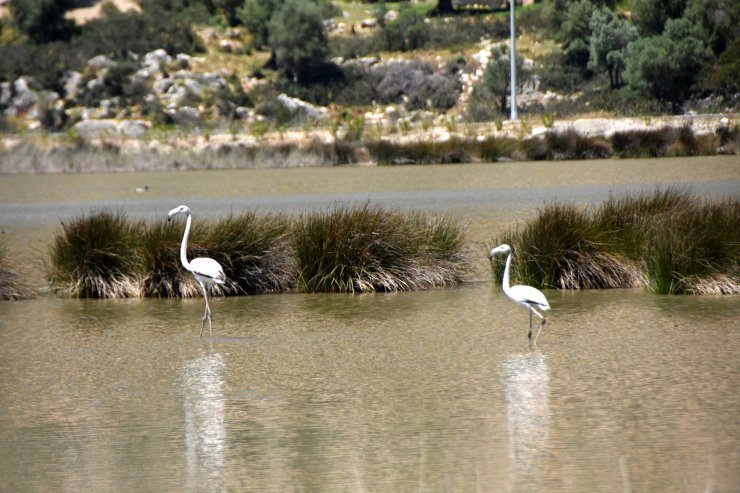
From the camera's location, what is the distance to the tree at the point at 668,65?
53375mm

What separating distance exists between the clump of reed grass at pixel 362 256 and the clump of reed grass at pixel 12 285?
335cm

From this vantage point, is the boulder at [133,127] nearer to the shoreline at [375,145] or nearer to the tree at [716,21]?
the shoreline at [375,145]

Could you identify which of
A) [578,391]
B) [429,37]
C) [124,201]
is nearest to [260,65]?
[429,37]

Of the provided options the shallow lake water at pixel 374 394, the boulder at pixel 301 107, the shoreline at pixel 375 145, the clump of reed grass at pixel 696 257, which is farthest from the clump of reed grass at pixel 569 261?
the boulder at pixel 301 107

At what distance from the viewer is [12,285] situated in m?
14.6

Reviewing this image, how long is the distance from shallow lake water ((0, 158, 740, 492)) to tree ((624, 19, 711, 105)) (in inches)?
1591

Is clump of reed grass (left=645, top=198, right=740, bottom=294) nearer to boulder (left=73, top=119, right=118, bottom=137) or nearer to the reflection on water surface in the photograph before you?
the reflection on water surface

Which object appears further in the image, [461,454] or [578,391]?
[578,391]

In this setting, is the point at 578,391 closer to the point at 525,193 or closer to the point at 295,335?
the point at 295,335

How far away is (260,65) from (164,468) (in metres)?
65.1

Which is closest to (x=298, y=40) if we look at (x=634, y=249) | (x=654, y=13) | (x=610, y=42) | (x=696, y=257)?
(x=610, y=42)

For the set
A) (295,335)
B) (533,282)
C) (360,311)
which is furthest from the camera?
(533,282)

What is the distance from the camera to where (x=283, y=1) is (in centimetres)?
7281

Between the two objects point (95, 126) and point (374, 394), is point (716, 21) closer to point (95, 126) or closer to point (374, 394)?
point (95, 126)
